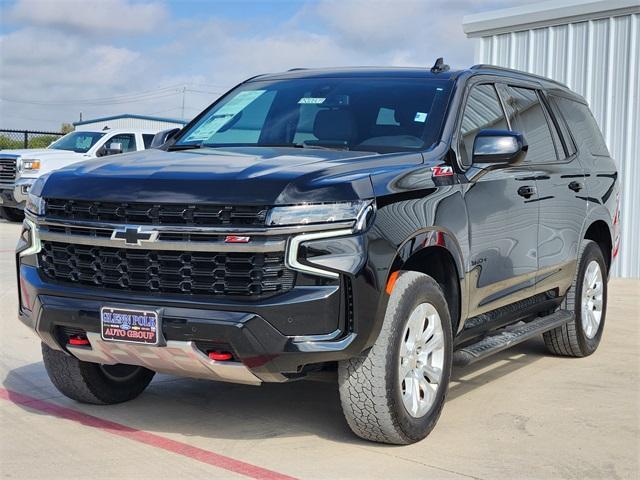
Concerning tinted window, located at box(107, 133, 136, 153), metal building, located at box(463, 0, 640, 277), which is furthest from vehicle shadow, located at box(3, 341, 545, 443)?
tinted window, located at box(107, 133, 136, 153)

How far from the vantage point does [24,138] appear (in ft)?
102

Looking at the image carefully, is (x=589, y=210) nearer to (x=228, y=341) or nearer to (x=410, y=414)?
(x=410, y=414)

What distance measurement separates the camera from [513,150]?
5.20 m

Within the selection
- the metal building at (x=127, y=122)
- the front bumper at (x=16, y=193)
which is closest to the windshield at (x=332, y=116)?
the front bumper at (x=16, y=193)

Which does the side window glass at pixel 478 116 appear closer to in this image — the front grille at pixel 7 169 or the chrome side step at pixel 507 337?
the chrome side step at pixel 507 337

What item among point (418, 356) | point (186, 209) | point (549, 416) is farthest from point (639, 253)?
point (186, 209)

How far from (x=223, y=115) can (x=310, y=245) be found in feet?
7.00

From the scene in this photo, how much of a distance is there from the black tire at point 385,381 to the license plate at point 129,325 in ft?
2.96

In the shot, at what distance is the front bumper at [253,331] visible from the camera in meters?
4.16

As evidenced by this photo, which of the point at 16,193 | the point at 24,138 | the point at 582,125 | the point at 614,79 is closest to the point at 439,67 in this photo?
the point at 582,125

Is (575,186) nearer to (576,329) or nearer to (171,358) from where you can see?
(576,329)

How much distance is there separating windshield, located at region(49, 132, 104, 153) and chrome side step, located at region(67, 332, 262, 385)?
15441 mm

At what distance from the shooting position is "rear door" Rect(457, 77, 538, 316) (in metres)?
5.33

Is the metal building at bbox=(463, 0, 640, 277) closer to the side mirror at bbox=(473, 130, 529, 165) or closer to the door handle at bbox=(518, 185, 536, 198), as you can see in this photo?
the door handle at bbox=(518, 185, 536, 198)
